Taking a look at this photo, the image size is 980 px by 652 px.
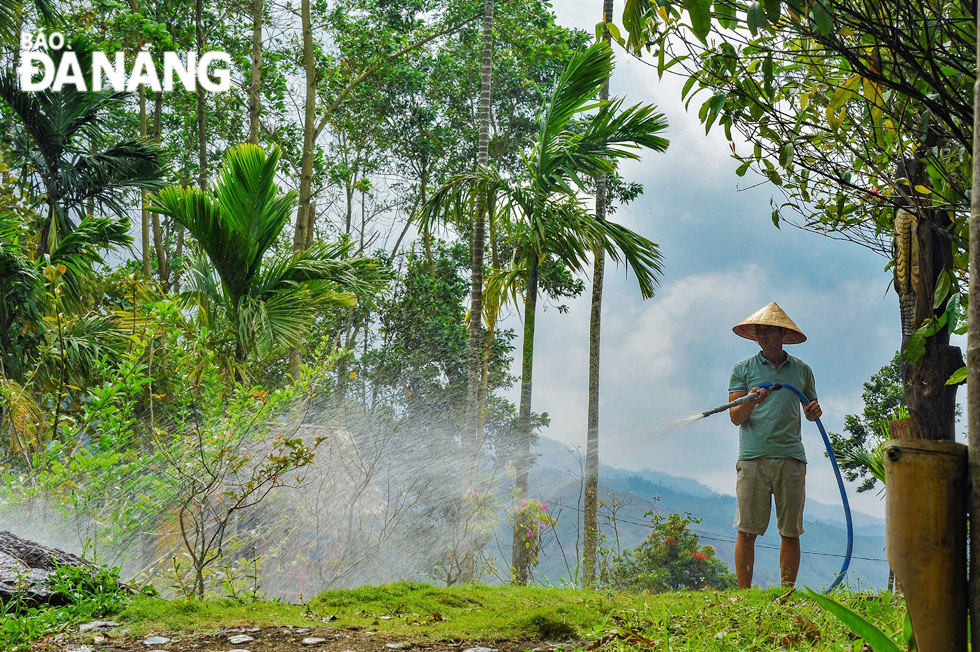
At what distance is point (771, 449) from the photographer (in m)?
4.71

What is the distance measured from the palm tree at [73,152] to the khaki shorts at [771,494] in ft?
24.1

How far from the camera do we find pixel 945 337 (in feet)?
11.8

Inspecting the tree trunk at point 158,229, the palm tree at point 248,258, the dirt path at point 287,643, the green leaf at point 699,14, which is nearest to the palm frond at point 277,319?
the palm tree at point 248,258

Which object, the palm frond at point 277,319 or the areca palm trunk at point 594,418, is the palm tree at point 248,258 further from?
the areca palm trunk at point 594,418

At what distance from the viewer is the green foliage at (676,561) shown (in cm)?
966

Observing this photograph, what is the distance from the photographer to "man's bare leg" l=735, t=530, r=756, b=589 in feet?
15.8

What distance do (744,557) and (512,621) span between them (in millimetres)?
2012

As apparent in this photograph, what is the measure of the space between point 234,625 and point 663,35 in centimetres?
289

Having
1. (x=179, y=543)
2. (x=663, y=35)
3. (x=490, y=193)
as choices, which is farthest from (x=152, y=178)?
(x=663, y=35)

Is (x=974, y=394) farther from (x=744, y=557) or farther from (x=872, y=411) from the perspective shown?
(x=872, y=411)

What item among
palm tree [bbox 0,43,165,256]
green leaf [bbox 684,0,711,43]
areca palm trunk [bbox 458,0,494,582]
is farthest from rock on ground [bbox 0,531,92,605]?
palm tree [bbox 0,43,165,256]

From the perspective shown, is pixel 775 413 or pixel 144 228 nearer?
pixel 775 413

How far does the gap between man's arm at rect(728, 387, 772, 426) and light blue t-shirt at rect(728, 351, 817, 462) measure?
0.10 ft

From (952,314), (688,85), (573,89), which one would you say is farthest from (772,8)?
(573,89)
